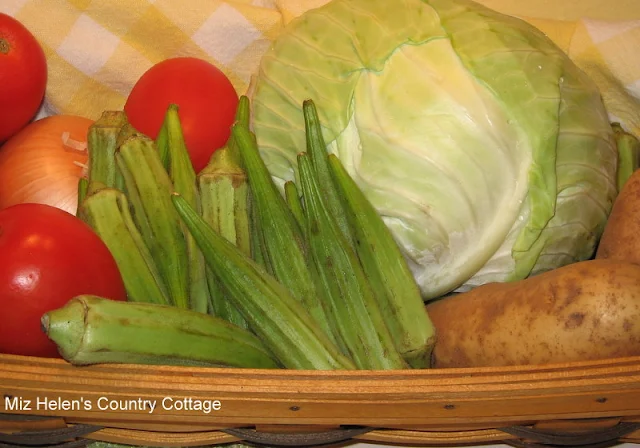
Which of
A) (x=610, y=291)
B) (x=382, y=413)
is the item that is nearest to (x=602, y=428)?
(x=610, y=291)

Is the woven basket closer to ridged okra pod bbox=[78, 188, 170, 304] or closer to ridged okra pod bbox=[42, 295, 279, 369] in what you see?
ridged okra pod bbox=[42, 295, 279, 369]

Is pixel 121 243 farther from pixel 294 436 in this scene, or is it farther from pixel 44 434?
pixel 294 436

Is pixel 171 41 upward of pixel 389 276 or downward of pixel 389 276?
upward

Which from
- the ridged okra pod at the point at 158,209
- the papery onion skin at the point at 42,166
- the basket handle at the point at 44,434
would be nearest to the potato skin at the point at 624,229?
the ridged okra pod at the point at 158,209

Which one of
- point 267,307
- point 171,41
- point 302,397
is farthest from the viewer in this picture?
point 171,41

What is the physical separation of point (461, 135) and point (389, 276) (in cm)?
23

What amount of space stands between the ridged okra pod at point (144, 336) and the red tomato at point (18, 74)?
0.58 metres

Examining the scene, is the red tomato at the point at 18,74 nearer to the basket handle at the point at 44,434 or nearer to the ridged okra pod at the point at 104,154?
the ridged okra pod at the point at 104,154

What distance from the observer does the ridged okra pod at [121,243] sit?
1011mm

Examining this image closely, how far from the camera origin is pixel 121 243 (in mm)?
1019

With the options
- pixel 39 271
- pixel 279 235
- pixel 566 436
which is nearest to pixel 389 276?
pixel 279 235

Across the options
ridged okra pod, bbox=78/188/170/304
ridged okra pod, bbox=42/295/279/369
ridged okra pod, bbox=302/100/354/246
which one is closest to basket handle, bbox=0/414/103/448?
ridged okra pod, bbox=42/295/279/369

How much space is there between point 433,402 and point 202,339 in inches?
12.3

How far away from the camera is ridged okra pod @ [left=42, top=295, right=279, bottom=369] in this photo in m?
0.78
